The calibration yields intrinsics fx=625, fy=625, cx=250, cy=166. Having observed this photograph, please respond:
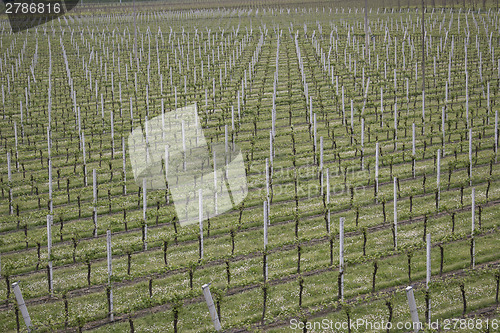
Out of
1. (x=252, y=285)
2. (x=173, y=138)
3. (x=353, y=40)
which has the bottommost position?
(x=252, y=285)

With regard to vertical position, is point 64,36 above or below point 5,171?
above

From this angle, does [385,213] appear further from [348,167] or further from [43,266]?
[43,266]

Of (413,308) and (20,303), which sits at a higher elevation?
(413,308)

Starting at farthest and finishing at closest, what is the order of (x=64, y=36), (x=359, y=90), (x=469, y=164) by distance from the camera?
(x=64, y=36), (x=359, y=90), (x=469, y=164)

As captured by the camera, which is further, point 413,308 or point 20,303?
point 20,303

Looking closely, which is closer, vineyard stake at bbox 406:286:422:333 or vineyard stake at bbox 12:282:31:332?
vineyard stake at bbox 406:286:422:333

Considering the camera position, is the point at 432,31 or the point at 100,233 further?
the point at 432,31

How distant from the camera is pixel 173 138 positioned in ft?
100

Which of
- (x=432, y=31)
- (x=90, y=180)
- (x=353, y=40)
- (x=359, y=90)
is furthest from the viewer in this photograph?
(x=432, y=31)

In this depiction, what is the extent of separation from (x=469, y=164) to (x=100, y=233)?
1467 cm

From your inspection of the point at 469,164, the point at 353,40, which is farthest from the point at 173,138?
the point at 353,40

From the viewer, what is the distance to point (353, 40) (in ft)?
162

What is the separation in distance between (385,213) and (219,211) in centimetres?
607

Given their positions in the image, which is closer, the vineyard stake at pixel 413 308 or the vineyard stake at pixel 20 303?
the vineyard stake at pixel 413 308
